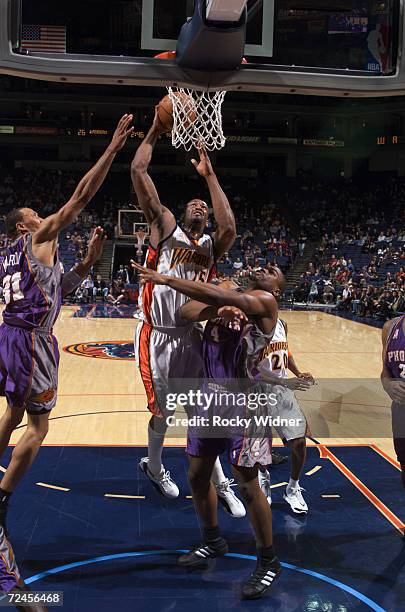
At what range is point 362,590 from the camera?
3.15 meters

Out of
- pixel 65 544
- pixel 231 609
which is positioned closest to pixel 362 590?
pixel 231 609

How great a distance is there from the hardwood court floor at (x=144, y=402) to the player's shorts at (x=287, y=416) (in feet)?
5.49

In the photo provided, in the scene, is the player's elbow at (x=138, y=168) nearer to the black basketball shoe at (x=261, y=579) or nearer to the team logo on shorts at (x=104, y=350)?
the black basketball shoe at (x=261, y=579)

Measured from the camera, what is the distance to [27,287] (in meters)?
3.30

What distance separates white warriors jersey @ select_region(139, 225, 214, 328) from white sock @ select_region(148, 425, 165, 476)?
0.82 metres

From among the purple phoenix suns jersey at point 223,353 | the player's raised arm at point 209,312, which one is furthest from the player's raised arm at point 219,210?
the purple phoenix suns jersey at point 223,353

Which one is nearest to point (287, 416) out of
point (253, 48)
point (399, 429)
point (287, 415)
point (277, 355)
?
point (287, 415)

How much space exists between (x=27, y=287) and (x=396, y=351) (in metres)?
2.20

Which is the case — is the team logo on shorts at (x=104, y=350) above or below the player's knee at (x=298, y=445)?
below

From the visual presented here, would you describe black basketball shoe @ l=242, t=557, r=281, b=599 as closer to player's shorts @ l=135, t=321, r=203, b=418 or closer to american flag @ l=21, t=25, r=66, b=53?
player's shorts @ l=135, t=321, r=203, b=418

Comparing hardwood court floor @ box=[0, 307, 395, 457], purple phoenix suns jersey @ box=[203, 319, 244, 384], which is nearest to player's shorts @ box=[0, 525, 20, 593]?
purple phoenix suns jersey @ box=[203, 319, 244, 384]

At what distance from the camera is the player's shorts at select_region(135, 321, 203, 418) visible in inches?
154

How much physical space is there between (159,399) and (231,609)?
4.66 ft

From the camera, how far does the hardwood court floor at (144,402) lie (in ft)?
19.2
